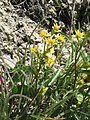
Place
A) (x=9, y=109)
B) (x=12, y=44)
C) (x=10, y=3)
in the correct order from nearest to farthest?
1. (x=9, y=109)
2. (x=12, y=44)
3. (x=10, y=3)

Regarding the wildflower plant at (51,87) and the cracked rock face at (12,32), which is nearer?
the wildflower plant at (51,87)

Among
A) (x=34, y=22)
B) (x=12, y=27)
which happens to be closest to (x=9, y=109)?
(x=12, y=27)

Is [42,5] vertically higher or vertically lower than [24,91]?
higher

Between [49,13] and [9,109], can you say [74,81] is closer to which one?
[9,109]

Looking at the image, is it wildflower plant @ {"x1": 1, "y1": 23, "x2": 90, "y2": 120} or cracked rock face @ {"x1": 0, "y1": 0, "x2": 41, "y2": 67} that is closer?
wildflower plant @ {"x1": 1, "y1": 23, "x2": 90, "y2": 120}

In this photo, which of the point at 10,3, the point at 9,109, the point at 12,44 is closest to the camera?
the point at 9,109

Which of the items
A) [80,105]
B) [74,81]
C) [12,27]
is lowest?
[80,105]

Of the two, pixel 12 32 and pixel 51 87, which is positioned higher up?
pixel 12 32

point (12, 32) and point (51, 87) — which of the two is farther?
point (12, 32)
